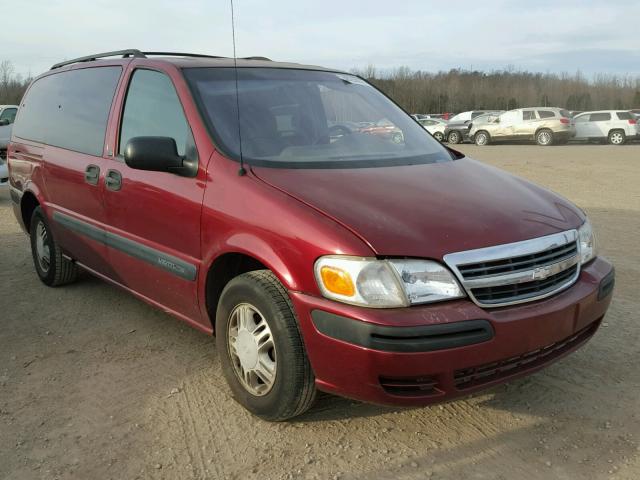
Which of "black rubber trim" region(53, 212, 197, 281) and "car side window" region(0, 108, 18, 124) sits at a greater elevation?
"car side window" region(0, 108, 18, 124)

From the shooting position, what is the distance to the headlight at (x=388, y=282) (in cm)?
241

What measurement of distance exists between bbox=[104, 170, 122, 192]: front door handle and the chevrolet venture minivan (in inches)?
0.6

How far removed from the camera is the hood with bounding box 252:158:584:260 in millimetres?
2520

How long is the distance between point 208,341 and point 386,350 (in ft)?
6.25

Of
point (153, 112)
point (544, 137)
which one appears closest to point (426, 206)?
point (153, 112)

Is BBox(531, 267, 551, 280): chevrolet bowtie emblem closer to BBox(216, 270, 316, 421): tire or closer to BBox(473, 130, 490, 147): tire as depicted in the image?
BBox(216, 270, 316, 421): tire

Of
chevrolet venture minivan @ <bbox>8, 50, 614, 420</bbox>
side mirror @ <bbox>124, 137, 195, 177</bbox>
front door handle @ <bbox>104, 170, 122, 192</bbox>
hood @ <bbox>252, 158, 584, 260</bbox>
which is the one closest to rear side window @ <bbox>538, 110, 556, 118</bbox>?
chevrolet venture minivan @ <bbox>8, 50, 614, 420</bbox>

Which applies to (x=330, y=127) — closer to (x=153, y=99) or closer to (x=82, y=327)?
(x=153, y=99)

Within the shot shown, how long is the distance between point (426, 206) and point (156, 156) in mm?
1421

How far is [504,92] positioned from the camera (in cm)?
6981

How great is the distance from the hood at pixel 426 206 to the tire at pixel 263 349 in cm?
48

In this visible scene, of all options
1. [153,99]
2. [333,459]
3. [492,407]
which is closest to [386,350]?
[333,459]

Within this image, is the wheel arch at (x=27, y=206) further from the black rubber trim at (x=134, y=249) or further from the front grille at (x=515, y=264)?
the front grille at (x=515, y=264)

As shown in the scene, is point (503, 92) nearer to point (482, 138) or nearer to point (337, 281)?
point (482, 138)
